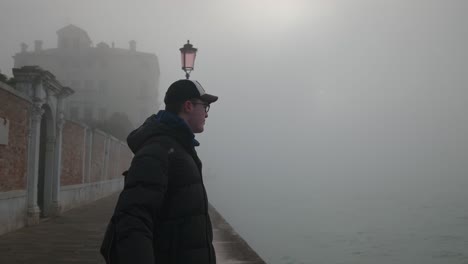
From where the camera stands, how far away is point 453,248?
136ft

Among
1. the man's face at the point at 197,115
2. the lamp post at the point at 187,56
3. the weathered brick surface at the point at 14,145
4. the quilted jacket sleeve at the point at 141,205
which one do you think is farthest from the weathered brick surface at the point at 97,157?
the quilted jacket sleeve at the point at 141,205

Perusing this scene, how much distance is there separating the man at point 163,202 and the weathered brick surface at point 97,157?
69.4 ft

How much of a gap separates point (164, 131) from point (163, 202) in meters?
0.38

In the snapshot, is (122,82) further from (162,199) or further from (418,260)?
(162,199)

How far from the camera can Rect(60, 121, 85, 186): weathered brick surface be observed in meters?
17.2

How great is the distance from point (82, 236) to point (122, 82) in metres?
54.7

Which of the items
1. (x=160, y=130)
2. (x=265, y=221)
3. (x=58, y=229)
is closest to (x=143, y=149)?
(x=160, y=130)

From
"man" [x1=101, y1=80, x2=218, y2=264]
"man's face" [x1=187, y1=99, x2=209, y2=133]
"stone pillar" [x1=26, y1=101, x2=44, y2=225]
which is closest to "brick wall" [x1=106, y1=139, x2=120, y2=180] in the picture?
"stone pillar" [x1=26, y1=101, x2=44, y2=225]

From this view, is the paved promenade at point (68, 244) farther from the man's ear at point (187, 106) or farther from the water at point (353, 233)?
the water at point (353, 233)

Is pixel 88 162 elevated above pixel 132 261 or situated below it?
below

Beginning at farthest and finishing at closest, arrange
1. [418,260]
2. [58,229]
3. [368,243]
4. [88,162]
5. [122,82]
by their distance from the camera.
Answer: [122,82]
[368,243]
[418,260]
[88,162]
[58,229]

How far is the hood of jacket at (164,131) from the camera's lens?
2496 mm

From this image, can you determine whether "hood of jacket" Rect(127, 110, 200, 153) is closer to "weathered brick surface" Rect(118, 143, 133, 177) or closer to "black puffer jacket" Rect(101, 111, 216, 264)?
"black puffer jacket" Rect(101, 111, 216, 264)

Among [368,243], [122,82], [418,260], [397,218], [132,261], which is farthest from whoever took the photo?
[122,82]
